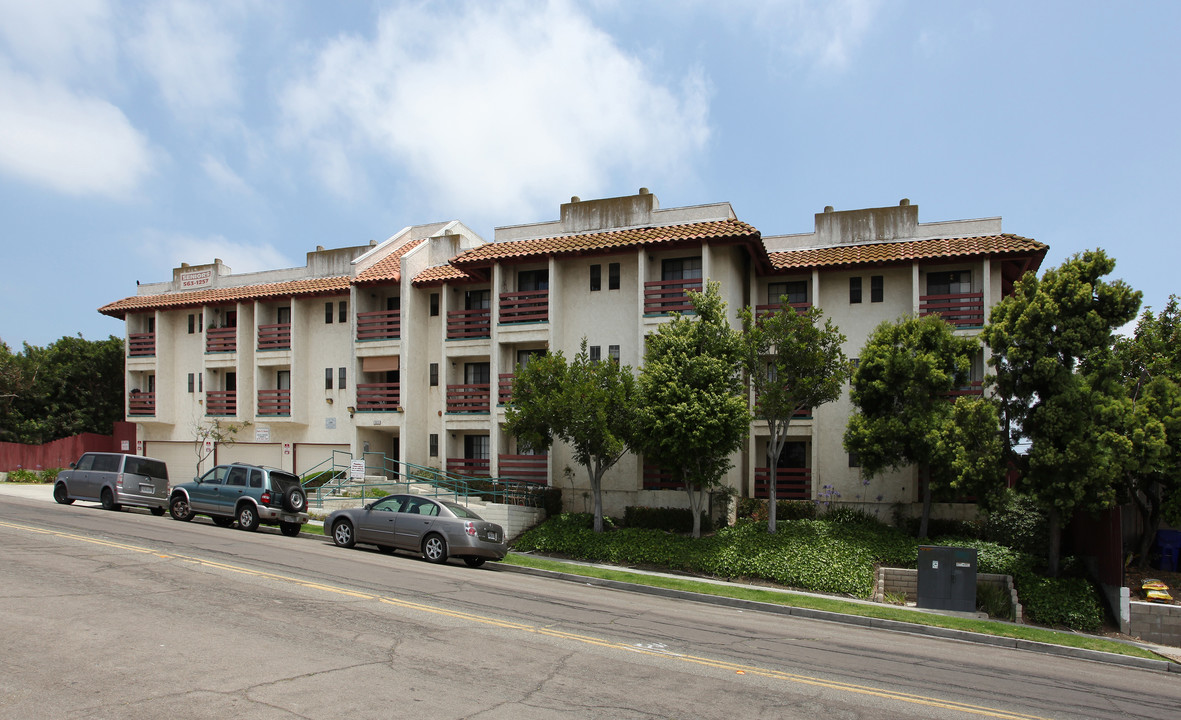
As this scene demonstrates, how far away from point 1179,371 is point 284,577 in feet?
76.3

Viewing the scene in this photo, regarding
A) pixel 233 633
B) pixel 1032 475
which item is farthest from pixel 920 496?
pixel 233 633

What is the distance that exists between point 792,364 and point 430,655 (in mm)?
15157

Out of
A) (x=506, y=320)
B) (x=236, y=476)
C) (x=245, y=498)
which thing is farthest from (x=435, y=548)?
(x=506, y=320)

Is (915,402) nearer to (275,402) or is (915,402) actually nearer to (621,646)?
(621,646)

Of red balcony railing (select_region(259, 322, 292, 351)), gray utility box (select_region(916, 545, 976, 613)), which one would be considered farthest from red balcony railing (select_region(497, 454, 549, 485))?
gray utility box (select_region(916, 545, 976, 613))

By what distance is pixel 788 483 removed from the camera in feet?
84.7

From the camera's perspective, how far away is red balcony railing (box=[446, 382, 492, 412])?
28.4 metres

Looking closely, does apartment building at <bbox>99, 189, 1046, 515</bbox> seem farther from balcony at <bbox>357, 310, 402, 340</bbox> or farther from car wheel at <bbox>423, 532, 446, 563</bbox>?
car wheel at <bbox>423, 532, 446, 563</bbox>

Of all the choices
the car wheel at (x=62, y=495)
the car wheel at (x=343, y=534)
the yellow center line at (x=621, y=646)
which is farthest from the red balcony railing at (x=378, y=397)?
the yellow center line at (x=621, y=646)

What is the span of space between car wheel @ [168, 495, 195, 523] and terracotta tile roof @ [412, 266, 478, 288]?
458 inches

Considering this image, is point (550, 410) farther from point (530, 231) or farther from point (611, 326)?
point (530, 231)

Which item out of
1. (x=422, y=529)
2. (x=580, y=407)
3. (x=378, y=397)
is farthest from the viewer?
(x=378, y=397)

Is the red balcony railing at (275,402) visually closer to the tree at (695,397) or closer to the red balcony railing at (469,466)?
the red balcony railing at (469,466)

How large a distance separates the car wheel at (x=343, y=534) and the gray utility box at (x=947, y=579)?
1337 cm
